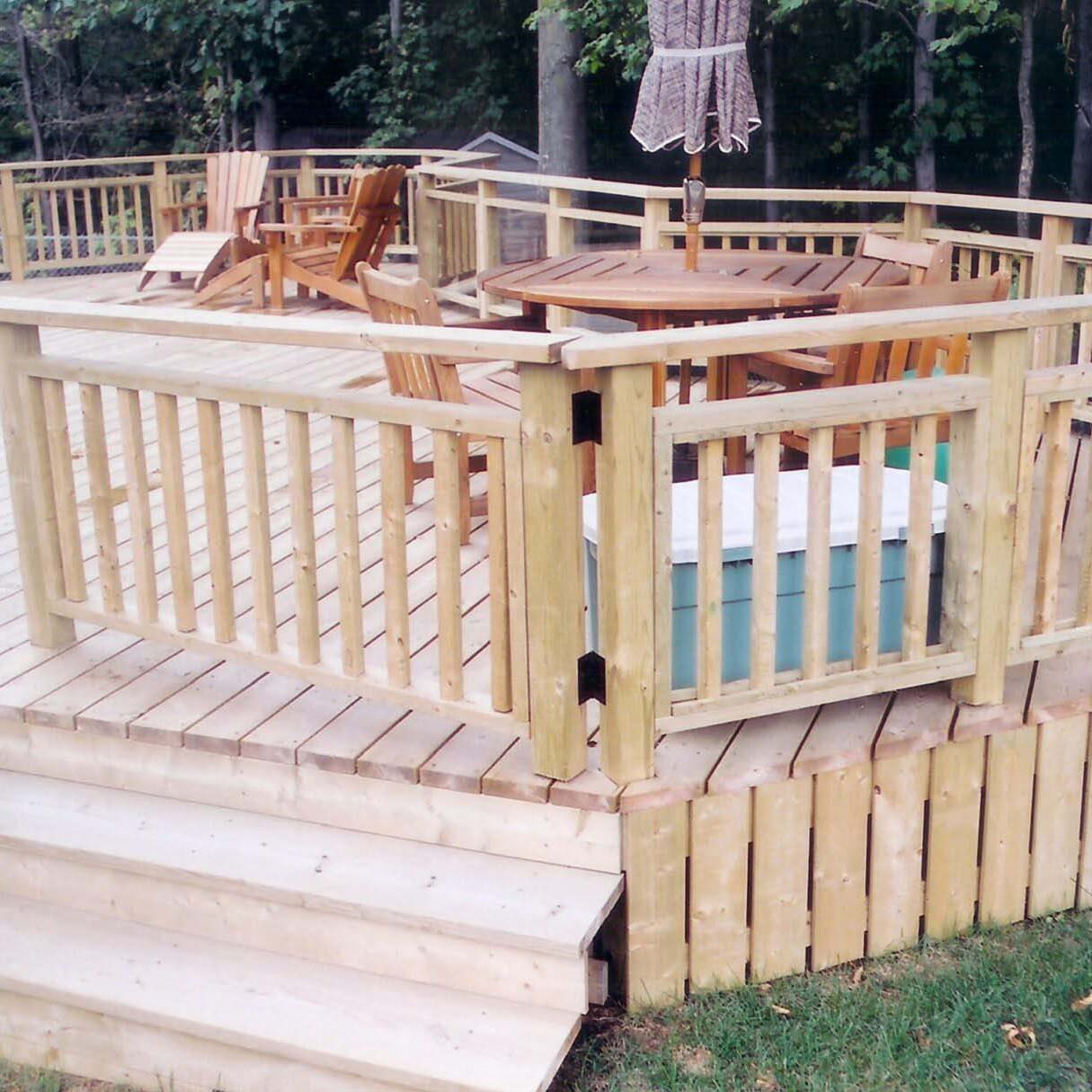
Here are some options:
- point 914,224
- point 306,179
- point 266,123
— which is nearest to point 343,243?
point 306,179

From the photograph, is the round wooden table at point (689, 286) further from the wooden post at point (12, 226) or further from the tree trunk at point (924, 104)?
the tree trunk at point (924, 104)

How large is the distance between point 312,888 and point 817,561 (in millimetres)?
1175

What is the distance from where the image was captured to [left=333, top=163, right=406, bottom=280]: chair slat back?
8289 mm

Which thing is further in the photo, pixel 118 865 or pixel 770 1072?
pixel 118 865

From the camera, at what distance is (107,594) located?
3.14 metres

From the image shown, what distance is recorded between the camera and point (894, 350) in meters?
3.68

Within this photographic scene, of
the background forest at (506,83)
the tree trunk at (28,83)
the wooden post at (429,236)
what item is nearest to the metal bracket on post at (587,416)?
the wooden post at (429,236)

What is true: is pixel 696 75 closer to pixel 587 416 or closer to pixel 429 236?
pixel 587 416

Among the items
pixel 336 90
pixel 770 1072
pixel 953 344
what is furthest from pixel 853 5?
pixel 770 1072

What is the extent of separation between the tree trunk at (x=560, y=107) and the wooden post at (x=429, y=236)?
358cm

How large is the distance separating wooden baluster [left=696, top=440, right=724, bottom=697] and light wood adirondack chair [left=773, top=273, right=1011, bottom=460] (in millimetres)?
946

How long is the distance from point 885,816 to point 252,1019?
1.35 metres

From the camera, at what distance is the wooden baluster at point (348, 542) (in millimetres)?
2625

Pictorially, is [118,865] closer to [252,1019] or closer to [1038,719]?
[252,1019]
